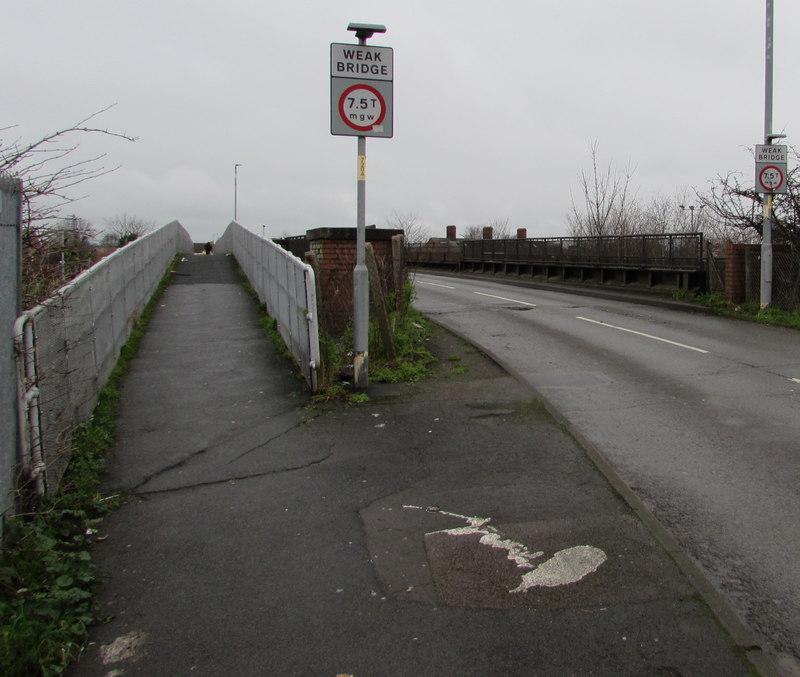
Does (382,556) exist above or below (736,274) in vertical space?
below

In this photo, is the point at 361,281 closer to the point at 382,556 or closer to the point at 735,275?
the point at 382,556

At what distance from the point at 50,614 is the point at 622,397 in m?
6.85

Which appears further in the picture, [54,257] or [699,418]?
[699,418]

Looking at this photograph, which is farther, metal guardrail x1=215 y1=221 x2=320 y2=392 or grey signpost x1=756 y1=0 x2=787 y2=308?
grey signpost x1=756 y1=0 x2=787 y2=308

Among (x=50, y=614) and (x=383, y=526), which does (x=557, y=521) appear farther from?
(x=50, y=614)

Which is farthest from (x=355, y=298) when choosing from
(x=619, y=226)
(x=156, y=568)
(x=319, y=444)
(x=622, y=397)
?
(x=619, y=226)

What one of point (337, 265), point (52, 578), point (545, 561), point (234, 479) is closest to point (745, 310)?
point (337, 265)

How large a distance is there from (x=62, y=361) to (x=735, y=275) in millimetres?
16085

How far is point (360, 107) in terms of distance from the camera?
8789 millimetres

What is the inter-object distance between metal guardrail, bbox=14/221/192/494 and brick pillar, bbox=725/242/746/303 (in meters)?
14.0

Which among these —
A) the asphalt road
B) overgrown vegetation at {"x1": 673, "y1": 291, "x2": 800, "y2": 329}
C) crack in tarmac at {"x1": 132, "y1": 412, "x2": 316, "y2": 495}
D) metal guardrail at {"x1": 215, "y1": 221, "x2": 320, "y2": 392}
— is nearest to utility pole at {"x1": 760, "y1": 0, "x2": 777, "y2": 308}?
overgrown vegetation at {"x1": 673, "y1": 291, "x2": 800, "y2": 329}

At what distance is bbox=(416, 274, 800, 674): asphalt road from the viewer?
4383 millimetres

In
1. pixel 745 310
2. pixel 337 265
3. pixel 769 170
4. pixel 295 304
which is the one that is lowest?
pixel 745 310

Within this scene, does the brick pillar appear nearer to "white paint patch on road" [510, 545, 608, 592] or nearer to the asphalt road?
the asphalt road
